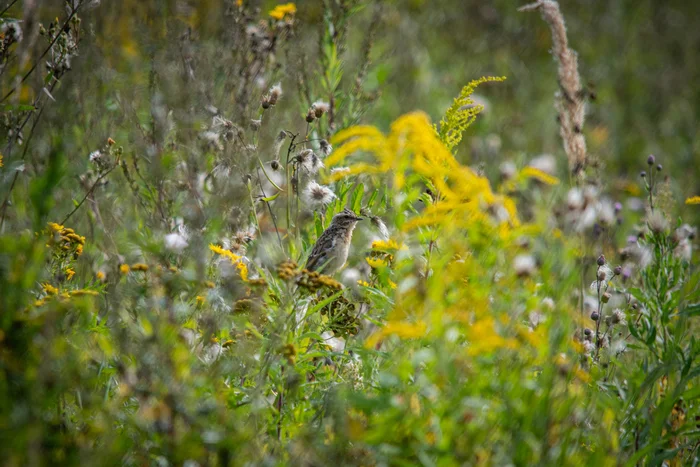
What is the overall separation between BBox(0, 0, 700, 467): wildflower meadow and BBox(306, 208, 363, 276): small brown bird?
0.02m

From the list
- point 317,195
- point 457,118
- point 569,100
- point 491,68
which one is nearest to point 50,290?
point 317,195

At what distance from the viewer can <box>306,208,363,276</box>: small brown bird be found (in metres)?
3.35

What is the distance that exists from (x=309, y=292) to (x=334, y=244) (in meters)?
1.02

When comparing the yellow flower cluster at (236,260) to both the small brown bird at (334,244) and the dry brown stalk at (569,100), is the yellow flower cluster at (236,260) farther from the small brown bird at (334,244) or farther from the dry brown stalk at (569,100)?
the dry brown stalk at (569,100)

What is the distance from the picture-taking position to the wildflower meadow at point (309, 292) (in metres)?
1.75

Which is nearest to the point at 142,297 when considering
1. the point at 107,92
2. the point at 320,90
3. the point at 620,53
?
the point at 320,90

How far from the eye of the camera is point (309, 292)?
7.73 feet

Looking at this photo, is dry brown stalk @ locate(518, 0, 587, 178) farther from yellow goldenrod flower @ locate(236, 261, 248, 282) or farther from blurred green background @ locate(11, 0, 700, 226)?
blurred green background @ locate(11, 0, 700, 226)

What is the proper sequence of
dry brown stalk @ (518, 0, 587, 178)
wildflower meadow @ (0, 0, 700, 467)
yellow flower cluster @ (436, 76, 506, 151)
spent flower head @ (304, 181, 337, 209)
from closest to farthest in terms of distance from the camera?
wildflower meadow @ (0, 0, 700, 467) < yellow flower cluster @ (436, 76, 506, 151) < dry brown stalk @ (518, 0, 587, 178) < spent flower head @ (304, 181, 337, 209)

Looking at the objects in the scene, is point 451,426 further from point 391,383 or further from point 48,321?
point 48,321

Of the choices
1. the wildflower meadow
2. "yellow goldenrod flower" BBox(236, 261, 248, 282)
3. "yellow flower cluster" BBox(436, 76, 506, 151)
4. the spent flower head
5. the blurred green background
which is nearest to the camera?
the wildflower meadow

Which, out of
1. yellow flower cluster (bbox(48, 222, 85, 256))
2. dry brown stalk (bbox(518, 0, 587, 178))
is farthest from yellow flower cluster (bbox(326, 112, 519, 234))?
yellow flower cluster (bbox(48, 222, 85, 256))

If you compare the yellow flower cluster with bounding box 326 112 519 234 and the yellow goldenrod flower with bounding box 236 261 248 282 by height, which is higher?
the yellow flower cluster with bounding box 326 112 519 234

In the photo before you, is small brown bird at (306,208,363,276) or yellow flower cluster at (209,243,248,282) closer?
yellow flower cluster at (209,243,248,282)
